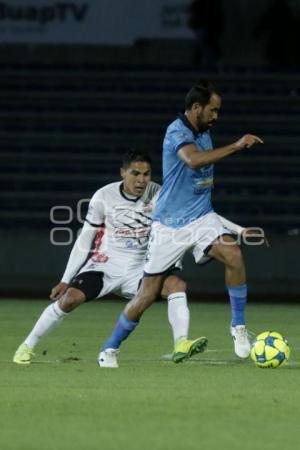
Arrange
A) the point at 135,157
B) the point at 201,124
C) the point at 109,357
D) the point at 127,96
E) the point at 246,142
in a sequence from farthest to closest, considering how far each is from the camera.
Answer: the point at 127,96 → the point at 135,157 → the point at 201,124 → the point at 109,357 → the point at 246,142

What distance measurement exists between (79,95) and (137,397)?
1594 centimetres

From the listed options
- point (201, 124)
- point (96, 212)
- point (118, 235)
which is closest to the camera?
point (201, 124)

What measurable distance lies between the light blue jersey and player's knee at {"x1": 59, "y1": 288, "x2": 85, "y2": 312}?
864mm

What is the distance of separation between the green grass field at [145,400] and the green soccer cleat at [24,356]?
3.8 inches

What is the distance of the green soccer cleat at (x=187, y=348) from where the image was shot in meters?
8.95

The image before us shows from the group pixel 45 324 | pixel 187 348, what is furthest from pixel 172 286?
pixel 45 324

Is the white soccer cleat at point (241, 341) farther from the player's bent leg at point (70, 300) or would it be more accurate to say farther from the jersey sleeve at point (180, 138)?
the jersey sleeve at point (180, 138)

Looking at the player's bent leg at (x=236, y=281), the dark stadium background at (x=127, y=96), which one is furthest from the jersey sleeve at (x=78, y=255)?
the dark stadium background at (x=127, y=96)

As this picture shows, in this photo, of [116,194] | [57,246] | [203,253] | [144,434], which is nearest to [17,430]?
[144,434]

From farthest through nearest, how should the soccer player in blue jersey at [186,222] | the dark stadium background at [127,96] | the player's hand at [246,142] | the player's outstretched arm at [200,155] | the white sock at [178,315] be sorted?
1. the dark stadium background at [127,96]
2. the white sock at [178,315]
3. the soccer player in blue jersey at [186,222]
4. the player's outstretched arm at [200,155]
5. the player's hand at [246,142]

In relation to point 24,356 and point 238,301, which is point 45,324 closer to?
point 24,356

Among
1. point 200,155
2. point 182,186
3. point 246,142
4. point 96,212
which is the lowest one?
point 96,212

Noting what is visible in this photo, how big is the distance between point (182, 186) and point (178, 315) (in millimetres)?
887

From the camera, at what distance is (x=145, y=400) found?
Result: 286 inches
